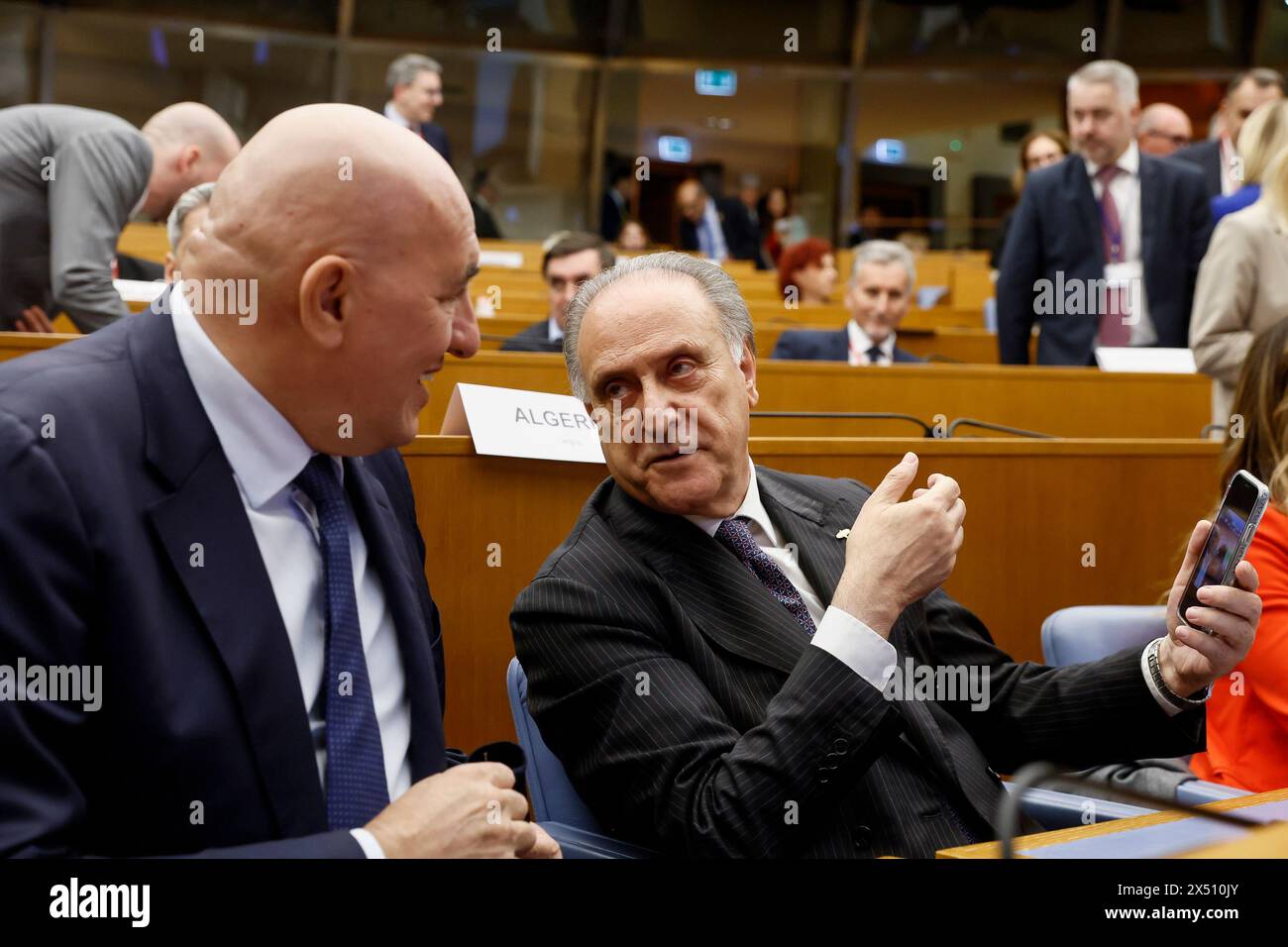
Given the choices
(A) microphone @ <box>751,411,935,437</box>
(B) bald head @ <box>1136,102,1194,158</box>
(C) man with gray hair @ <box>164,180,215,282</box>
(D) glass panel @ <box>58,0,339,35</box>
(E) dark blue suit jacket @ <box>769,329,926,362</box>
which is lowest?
(A) microphone @ <box>751,411,935,437</box>

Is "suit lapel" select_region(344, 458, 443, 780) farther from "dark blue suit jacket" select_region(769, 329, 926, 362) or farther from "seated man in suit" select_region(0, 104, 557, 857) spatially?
"dark blue suit jacket" select_region(769, 329, 926, 362)

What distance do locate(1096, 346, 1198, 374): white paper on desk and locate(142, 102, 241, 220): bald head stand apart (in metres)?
3.00

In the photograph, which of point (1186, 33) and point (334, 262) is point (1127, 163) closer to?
point (334, 262)

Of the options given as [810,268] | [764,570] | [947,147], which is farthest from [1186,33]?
[764,570]

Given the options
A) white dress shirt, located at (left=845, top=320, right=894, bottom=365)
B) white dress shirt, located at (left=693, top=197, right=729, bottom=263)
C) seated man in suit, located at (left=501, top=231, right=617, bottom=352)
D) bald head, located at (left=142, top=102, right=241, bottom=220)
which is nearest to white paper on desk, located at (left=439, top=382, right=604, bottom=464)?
bald head, located at (left=142, top=102, right=241, bottom=220)

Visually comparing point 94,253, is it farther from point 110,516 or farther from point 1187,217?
point 1187,217

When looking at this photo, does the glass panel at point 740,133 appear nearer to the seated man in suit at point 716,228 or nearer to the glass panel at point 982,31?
the glass panel at point 982,31

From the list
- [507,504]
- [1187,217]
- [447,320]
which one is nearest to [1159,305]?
[1187,217]

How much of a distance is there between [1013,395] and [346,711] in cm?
352

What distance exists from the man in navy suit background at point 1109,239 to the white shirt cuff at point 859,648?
3692mm

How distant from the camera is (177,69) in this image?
1373 centimetres

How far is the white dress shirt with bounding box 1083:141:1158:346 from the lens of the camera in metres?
5.23

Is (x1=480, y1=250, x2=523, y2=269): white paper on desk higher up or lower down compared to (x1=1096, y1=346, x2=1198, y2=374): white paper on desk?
higher up
